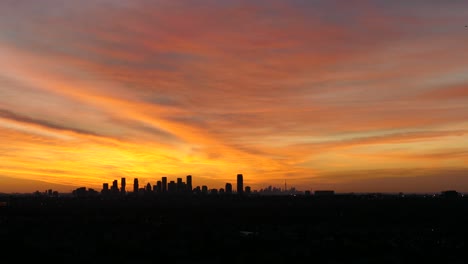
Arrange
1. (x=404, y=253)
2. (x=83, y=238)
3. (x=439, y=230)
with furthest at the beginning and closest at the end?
(x=439, y=230), (x=83, y=238), (x=404, y=253)

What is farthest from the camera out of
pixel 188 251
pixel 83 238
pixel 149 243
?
pixel 83 238

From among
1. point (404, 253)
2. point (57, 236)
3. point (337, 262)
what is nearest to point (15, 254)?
point (57, 236)

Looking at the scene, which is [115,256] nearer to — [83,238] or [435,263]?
[83,238]

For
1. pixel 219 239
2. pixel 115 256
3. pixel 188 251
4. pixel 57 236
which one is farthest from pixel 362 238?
pixel 57 236

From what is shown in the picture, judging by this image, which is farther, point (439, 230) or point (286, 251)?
point (439, 230)

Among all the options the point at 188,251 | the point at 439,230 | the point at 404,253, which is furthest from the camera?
the point at 439,230

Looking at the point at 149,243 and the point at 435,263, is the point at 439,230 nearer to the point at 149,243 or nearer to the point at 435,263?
the point at 435,263

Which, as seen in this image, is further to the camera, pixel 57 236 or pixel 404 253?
pixel 57 236

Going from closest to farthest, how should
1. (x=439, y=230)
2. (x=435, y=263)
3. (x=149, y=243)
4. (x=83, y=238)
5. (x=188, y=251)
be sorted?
(x=435, y=263) < (x=188, y=251) < (x=149, y=243) < (x=83, y=238) < (x=439, y=230)
